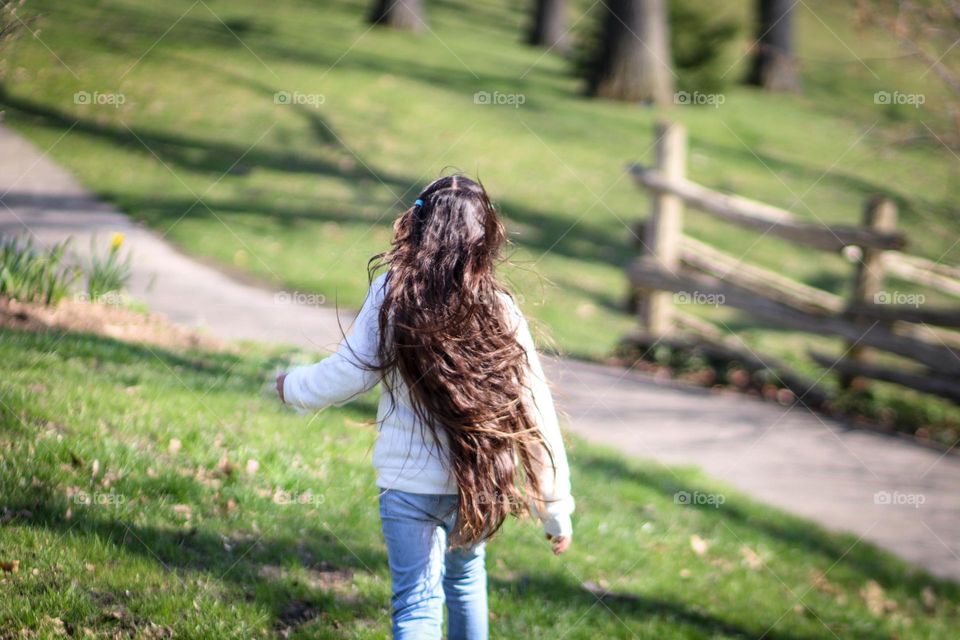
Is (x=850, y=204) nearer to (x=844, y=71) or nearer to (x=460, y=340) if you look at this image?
(x=844, y=71)

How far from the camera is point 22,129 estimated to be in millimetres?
11312

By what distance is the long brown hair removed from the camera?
2.67m

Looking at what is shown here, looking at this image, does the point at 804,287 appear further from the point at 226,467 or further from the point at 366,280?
the point at 226,467

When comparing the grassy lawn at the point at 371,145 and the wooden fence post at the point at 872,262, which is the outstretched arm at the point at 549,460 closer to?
the grassy lawn at the point at 371,145

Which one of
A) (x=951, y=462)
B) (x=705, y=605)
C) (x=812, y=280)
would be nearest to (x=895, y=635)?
(x=705, y=605)

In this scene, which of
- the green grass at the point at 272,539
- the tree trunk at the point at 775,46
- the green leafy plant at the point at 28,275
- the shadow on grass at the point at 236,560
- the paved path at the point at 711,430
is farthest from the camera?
the tree trunk at the point at 775,46

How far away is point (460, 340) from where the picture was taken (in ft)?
8.84

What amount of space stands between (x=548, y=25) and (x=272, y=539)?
65.1 ft

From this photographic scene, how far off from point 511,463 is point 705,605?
2160 mm

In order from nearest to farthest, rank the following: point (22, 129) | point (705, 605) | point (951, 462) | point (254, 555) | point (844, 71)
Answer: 1. point (254, 555)
2. point (705, 605)
3. point (951, 462)
4. point (22, 129)
5. point (844, 71)

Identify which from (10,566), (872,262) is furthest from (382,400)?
(872,262)

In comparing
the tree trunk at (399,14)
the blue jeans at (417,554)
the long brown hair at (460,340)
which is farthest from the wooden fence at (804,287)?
the tree trunk at (399,14)

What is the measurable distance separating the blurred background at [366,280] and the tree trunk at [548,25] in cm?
106

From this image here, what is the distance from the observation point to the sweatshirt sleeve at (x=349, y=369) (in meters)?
2.71
